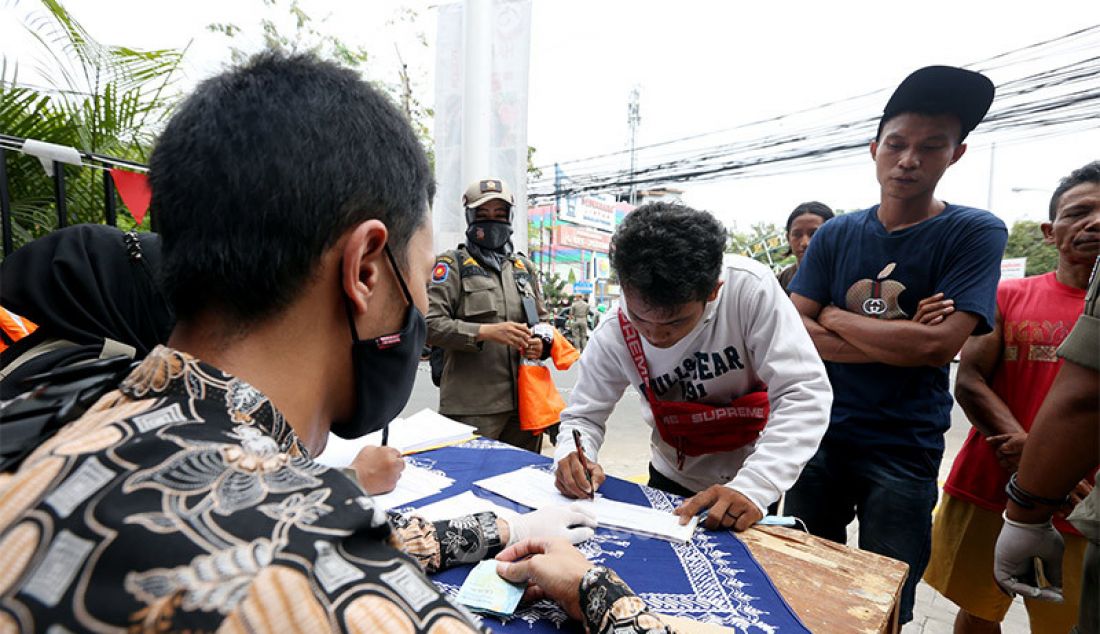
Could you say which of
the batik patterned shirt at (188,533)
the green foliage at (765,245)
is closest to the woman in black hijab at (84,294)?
the batik patterned shirt at (188,533)

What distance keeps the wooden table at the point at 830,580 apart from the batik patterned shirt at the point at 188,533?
87cm

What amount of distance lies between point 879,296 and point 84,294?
2455mm

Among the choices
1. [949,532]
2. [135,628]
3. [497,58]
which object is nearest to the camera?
[135,628]

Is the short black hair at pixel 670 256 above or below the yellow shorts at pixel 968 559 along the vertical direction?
above

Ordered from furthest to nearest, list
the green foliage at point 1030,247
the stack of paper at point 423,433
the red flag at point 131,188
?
the green foliage at point 1030,247, the red flag at point 131,188, the stack of paper at point 423,433

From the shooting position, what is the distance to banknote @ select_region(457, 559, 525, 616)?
1.06m

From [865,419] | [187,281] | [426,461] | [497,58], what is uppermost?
[497,58]

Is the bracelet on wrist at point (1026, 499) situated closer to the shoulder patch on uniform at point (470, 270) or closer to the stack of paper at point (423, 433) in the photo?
the stack of paper at point (423, 433)

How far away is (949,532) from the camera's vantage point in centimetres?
223

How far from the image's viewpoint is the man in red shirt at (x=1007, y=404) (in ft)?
6.40

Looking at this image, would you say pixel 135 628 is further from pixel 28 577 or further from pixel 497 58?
pixel 497 58

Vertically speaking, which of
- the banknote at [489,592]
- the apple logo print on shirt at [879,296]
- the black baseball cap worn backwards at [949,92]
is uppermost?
the black baseball cap worn backwards at [949,92]

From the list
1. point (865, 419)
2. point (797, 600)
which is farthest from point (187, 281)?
point (865, 419)

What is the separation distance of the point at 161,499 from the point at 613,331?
1656 mm
